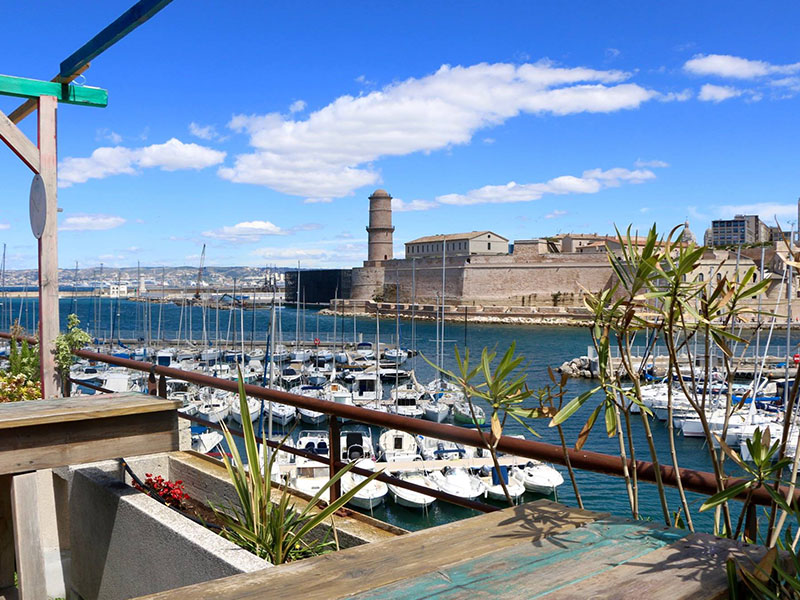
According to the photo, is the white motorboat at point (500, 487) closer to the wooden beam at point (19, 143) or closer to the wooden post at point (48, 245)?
the wooden post at point (48, 245)

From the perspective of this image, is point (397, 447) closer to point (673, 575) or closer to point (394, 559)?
point (394, 559)

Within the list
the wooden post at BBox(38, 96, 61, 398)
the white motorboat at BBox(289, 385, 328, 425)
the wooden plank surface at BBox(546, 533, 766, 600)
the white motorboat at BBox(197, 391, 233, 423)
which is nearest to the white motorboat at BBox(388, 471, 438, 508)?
the white motorboat at BBox(289, 385, 328, 425)

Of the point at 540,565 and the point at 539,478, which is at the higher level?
the point at 540,565

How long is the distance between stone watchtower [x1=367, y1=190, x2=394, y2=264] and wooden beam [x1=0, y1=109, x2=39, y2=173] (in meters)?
63.1

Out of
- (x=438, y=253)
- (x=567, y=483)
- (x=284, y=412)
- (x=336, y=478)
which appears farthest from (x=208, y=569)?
(x=438, y=253)

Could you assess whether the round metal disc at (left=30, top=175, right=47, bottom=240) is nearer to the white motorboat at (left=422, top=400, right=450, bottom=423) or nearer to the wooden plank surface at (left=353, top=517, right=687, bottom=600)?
the wooden plank surface at (left=353, top=517, right=687, bottom=600)

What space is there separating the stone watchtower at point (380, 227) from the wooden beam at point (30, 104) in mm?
62432

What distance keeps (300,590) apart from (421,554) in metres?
0.27

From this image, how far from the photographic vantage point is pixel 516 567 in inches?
51.4

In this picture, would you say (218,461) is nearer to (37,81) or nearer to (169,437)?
(169,437)

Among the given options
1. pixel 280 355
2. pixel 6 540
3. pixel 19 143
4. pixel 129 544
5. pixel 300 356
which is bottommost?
pixel 300 356

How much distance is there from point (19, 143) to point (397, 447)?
13.9 meters

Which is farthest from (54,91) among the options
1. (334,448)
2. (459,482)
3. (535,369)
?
(535,369)

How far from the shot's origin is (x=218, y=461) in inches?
137
